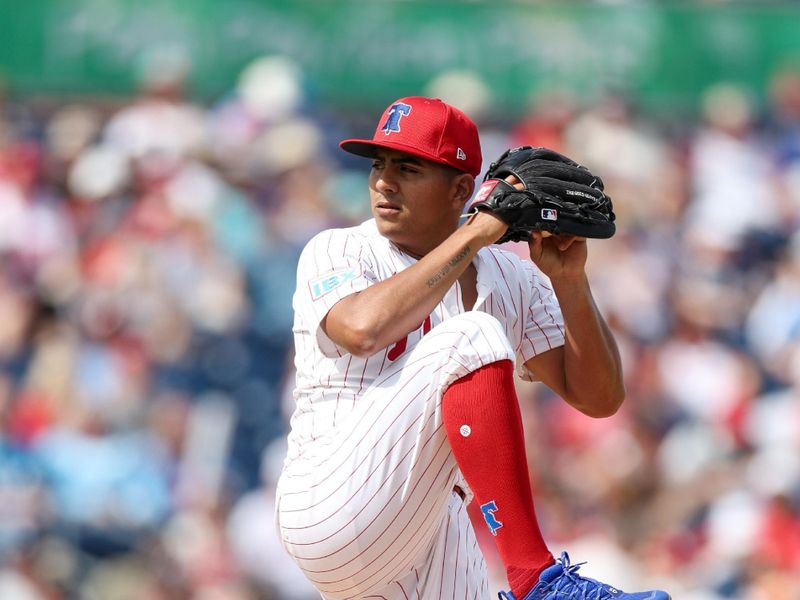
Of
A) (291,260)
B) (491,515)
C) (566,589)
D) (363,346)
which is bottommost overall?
(566,589)

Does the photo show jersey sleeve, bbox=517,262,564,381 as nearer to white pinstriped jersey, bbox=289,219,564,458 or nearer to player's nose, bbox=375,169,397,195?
white pinstriped jersey, bbox=289,219,564,458

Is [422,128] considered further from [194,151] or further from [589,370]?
[194,151]

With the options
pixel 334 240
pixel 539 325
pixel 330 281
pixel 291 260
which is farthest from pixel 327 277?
pixel 291 260

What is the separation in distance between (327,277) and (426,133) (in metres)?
0.44

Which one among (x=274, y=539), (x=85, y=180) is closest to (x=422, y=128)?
(x=274, y=539)

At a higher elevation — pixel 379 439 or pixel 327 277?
pixel 327 277

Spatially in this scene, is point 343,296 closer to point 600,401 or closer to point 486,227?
point 486,227

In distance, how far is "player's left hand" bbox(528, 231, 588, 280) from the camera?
3119mm

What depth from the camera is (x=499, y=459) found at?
267 cm

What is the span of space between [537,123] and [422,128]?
432 cm

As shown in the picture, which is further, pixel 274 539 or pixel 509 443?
pixel 274 539

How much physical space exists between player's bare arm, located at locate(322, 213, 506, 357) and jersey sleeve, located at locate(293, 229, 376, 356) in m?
0.08

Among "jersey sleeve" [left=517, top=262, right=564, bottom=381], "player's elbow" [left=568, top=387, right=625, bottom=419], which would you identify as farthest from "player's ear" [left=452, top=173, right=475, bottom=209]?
"player's elbow" [left=568, top=387, right=625, bottom=419]

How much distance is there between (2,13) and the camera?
23.9 ft
